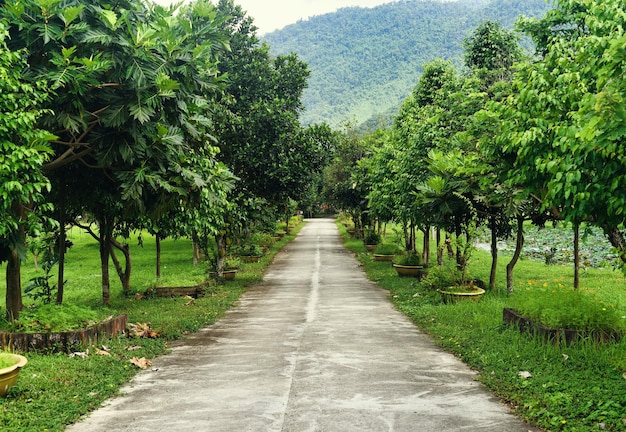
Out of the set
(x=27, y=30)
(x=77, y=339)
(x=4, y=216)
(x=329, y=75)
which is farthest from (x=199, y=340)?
(x=329, y=75)

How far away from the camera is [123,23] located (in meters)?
8.80

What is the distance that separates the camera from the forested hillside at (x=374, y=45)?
477ft

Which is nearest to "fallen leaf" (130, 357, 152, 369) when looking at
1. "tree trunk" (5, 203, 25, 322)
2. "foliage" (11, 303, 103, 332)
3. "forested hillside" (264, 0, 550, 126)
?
"foliage" (11, 303, 103, 332)

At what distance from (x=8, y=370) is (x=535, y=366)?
6163 mm

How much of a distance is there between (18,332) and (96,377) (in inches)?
75.1

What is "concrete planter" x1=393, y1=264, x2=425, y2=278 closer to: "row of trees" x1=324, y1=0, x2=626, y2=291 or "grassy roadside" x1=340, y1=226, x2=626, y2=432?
"row of trees" x1=324, y1=0, x2=626, y2=291

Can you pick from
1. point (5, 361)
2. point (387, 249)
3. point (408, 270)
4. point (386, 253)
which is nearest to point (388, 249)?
point (387, 249)

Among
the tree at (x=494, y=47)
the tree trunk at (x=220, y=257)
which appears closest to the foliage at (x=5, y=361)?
the tree trunk at (x=220, y=257)

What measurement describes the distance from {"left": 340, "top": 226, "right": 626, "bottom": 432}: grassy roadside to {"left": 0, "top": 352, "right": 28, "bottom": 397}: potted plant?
5313 mm

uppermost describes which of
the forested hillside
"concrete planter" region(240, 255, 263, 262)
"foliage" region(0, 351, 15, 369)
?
the forested hillside

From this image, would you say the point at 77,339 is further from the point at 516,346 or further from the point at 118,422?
the point at 516,346

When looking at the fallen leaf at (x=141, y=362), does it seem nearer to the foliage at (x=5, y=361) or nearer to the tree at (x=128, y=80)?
the foliage at (x=5, y=361)

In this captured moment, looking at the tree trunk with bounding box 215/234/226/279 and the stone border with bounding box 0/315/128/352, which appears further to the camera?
the tree trunk with bounding box 215/234/226/279

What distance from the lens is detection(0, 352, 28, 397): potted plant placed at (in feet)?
20.1
